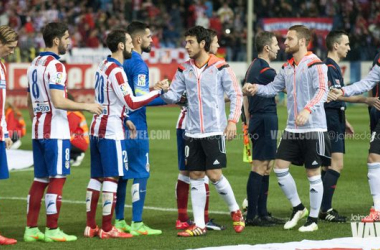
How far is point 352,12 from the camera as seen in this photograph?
38.5 meters

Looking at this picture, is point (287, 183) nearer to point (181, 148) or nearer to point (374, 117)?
point (181, 148)

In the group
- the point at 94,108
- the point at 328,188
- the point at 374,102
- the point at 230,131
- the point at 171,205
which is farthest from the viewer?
the point at 171,205

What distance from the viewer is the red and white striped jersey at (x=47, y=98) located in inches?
362

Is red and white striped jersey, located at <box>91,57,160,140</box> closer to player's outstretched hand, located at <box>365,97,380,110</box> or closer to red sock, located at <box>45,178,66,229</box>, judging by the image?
red sock, located at <box>45,178,66,229</box>

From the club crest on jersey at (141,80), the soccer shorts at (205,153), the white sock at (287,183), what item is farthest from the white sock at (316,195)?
the club crest on jersey at (141,80)

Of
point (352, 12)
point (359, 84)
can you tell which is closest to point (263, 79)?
point (359, 84)

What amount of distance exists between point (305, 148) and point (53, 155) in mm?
2710

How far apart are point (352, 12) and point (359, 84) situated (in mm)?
28992

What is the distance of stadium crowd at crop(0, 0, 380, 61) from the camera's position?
35.5 meters

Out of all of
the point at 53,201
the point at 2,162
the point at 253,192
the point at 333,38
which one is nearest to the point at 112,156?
the point at 53,201

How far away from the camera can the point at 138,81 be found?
32.2 ft

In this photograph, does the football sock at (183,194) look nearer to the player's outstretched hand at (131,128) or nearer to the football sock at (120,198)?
the football sock at (120,198)

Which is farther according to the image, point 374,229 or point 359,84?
point 359,84

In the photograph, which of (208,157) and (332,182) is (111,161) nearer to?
(208,157)
